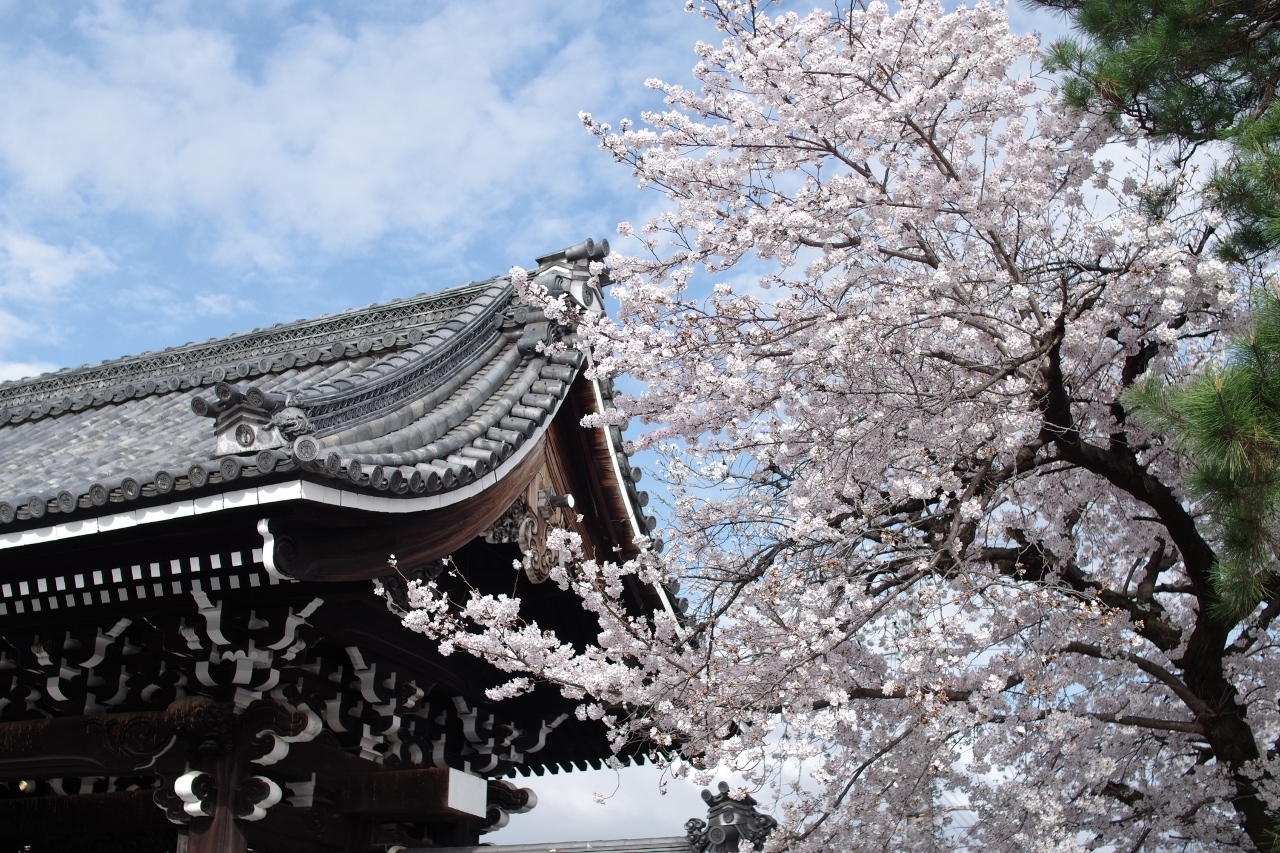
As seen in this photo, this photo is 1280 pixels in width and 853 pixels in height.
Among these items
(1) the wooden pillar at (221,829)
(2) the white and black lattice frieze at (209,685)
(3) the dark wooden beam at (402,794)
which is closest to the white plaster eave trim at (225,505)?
(2) the white and black lattice frieze at (209,685)

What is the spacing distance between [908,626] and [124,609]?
3979 millimetres

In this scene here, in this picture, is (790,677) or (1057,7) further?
(1057,7)

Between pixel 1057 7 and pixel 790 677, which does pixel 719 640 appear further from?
pixel 1057 7

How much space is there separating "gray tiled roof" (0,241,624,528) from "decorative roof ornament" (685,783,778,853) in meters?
2.06

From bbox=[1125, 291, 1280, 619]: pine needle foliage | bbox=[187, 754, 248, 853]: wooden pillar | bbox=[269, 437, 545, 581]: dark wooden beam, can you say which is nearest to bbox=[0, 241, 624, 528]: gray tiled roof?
bbox=[269, 437, 545, 581]: dark wooden beam

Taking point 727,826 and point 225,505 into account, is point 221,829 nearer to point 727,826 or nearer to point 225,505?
point 225,505

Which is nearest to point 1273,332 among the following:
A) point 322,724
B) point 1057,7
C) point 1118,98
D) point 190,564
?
point 1118,98

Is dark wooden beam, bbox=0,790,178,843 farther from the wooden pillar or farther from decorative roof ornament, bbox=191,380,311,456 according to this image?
decorative roof ornament, bbox=191,380,311,456

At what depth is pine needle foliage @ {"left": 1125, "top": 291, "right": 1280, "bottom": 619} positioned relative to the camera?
11.8ft

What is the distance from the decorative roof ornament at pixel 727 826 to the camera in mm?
5410

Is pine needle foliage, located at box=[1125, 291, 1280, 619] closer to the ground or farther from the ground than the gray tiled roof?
closer to the ground

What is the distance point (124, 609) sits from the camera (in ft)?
17.2

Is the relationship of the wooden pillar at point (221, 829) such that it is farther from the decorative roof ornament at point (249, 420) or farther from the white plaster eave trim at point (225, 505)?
the decorative roof ornament at point (249, 420)

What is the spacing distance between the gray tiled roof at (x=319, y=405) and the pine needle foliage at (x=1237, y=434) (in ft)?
10.3
